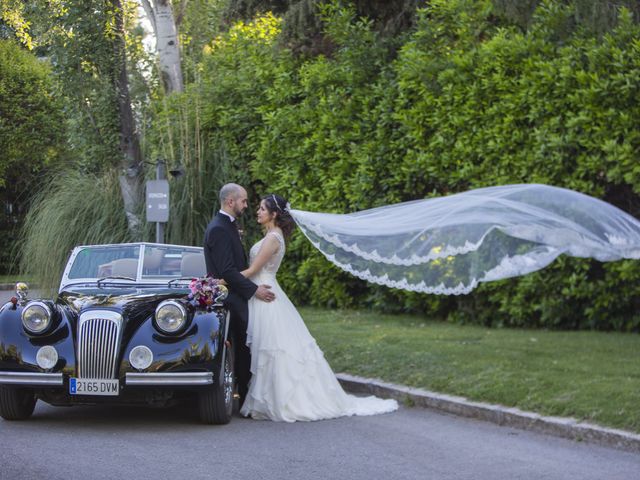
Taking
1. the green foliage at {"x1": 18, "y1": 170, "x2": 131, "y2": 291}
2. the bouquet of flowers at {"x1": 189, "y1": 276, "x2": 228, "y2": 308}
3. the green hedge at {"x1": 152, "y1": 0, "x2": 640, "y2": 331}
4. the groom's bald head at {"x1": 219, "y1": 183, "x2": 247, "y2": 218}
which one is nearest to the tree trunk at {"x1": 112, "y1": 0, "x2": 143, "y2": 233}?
the green foliage at {"x1": 18, "y1": 170, "x2": 131, "y2": 291}

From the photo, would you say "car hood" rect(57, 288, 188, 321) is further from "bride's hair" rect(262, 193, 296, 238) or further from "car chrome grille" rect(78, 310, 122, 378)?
"bride's hair" rect(262, 193, 296, 238)

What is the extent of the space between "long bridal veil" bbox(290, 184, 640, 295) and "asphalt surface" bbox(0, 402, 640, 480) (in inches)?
63.4

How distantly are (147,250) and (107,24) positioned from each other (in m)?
10.5

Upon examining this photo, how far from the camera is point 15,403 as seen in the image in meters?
8.91

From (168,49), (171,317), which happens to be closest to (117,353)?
→ (171,317)

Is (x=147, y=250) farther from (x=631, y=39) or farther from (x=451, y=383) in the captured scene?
(x=631, y=39)

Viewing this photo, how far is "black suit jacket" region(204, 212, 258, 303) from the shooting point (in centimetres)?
948

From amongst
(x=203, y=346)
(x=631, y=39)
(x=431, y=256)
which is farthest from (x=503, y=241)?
(x=631, y=39)

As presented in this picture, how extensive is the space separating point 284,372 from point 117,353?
5.45 ft

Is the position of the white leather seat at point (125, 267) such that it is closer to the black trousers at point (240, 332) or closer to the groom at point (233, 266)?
the groom at point (233, 266)

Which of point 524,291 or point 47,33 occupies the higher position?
point 47,33

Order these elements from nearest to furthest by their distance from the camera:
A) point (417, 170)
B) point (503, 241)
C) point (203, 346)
Answer: point (203, 346)
point (503, 241)
point (417, 170)

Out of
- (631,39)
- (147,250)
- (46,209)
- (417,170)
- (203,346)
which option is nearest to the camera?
(203,346)

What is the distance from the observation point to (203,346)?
8.70m
